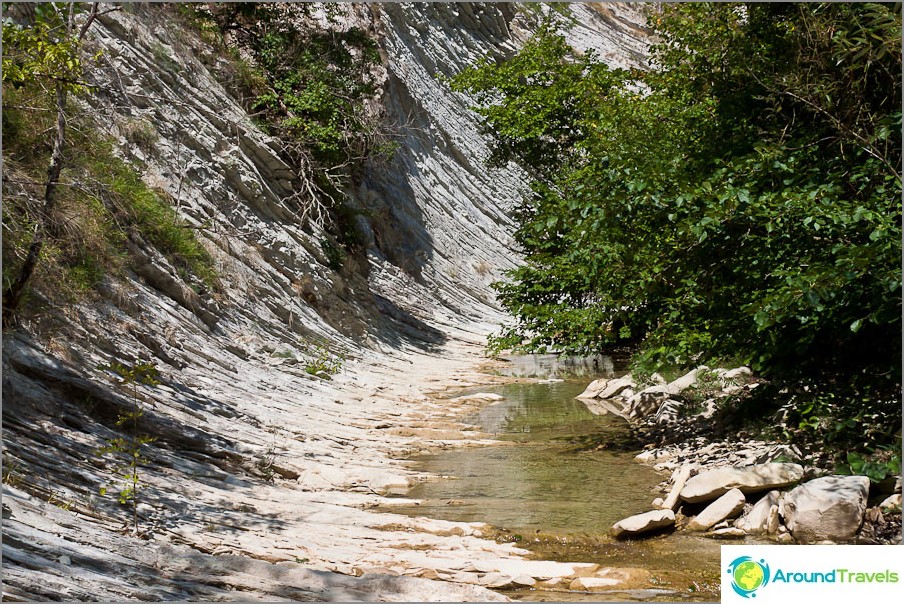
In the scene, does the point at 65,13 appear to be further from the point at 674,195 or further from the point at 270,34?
the point at 674,195

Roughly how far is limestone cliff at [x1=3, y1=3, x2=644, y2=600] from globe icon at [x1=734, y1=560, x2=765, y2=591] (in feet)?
5.03

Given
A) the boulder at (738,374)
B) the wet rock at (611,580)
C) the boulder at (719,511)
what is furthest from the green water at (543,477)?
the boulder at (738,374)

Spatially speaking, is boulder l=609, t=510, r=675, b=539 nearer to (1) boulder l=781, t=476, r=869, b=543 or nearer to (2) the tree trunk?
(1) boulder l=781, t=476, r=869, b=543

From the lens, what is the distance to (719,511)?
271 inches

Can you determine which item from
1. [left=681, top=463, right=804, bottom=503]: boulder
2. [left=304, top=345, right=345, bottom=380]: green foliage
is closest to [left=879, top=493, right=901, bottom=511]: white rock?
[left=681, top=463, right=804, bottom=503]: boulder

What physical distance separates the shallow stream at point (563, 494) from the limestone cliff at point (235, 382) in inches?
20.2

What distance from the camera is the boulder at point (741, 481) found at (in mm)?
7129

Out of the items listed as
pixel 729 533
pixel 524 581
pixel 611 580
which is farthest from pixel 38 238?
pixel 729 533

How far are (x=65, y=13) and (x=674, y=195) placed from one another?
8.68m

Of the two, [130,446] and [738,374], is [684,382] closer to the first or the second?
[738,374]

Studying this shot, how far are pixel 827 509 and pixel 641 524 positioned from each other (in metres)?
1.43

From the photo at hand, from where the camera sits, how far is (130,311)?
384 inches

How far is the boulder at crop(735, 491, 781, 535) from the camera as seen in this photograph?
6.64 m

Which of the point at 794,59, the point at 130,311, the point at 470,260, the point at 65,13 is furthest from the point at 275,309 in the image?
the point at 470,260
